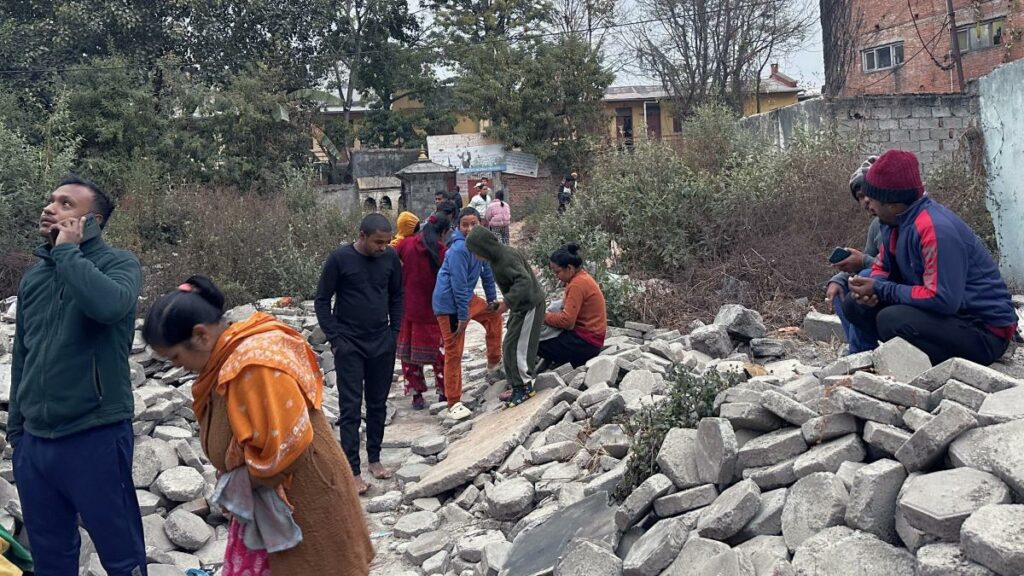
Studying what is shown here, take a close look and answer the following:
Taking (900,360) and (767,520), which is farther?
(900,360)

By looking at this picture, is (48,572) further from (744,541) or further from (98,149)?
(98,149)

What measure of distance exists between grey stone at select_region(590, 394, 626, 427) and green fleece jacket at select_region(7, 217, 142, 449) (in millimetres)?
3081

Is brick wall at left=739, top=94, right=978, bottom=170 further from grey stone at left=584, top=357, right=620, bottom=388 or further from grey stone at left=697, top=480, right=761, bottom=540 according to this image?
grey stone at left=697, top=480, right=761, bottom=540

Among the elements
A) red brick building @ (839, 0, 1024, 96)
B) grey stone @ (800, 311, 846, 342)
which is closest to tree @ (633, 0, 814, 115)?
red brick building @ (839, 0, 1024, 96)

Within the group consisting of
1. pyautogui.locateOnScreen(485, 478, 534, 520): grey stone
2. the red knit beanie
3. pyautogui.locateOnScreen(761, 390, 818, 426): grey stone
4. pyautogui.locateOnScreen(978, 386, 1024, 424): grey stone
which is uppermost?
the red knit beanie

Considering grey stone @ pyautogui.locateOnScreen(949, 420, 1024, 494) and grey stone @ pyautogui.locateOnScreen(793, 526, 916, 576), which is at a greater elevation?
grey stone @ pyautogui.locateOnScreen(949, 420, 1024, 494)

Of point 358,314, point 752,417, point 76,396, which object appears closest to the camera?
point 76,396

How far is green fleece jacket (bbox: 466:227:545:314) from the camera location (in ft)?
22.7

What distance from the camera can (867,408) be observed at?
12.3ft

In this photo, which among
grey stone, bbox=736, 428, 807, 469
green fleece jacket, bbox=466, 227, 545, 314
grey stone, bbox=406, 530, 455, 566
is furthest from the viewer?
green fleece jacket, bbox=466, 227, 545, 314

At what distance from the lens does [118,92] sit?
2080 cm

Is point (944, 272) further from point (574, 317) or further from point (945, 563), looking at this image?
point (574, 317)

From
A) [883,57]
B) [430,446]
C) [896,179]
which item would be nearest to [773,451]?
[896,179]

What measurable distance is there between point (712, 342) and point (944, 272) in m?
3.57
